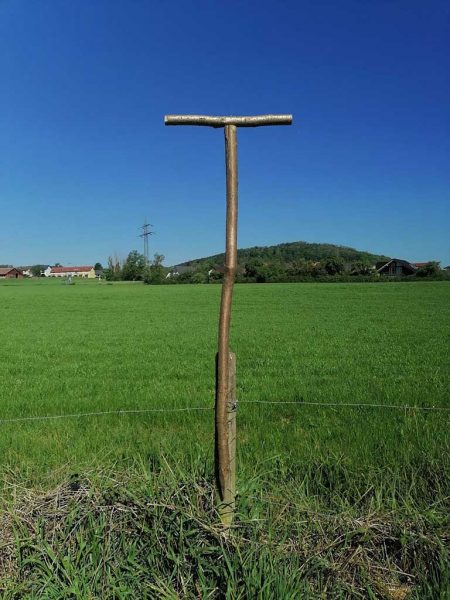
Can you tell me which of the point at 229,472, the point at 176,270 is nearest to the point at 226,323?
the point at 229,472

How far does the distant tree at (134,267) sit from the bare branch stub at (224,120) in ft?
350

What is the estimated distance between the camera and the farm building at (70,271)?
182500 millimetres

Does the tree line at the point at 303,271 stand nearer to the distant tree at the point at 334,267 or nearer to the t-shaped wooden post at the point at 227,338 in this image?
the distant tree at the point at 334,267

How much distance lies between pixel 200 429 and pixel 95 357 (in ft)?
28.5

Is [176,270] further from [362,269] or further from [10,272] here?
[10,272]

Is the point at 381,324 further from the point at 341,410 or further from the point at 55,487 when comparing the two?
the point at 55,487

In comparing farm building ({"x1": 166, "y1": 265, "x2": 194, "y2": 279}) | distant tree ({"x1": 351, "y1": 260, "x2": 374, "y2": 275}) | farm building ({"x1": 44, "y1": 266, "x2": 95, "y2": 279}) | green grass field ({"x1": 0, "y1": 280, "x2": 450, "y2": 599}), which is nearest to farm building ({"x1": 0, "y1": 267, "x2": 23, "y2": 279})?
farm building ({"x1": 44, "y1": 266, "x2": 95, "y2": 279})

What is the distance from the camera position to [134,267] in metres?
114

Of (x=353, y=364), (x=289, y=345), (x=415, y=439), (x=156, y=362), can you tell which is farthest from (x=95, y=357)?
(x=415, y=439)

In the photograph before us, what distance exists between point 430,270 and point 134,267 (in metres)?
64.5

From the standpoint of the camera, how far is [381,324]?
73.2 ft

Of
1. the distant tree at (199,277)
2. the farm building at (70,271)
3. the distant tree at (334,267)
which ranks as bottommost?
the distant tree at (199,277)

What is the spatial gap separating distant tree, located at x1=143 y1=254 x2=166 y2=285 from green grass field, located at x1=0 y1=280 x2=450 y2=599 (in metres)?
78.4

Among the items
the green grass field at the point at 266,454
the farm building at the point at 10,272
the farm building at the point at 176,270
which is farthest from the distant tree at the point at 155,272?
the green grass field at the point at 266,454
